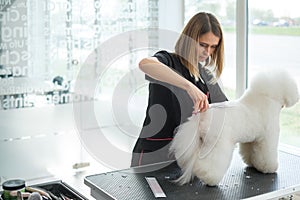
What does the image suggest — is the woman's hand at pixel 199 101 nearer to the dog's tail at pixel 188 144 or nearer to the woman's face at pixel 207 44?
the dog's tail at pixel 188 144

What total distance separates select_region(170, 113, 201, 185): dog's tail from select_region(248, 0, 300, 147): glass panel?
142cm

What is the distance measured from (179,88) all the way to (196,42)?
0.21 metres

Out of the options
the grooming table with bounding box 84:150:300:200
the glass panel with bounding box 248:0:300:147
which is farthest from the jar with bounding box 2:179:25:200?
the glass panel with bounding box 248:0:300:147

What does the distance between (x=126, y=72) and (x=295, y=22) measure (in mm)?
1504

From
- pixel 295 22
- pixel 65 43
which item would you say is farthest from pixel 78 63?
pixel 295 22

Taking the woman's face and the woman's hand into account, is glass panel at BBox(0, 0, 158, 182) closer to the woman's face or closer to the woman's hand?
the woman's face

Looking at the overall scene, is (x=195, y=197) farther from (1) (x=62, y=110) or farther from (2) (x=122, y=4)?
(2) (x=122, y=4)

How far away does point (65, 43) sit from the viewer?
3.35 metres

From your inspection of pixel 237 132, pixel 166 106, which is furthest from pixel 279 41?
pixel 237 132

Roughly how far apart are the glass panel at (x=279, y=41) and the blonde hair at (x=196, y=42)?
1.05 meters

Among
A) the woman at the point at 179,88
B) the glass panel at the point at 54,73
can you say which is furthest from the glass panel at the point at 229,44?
the woman at the point at 179,88

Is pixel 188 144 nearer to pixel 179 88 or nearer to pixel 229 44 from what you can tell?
pixel 179 88

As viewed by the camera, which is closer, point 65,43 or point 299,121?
point 299,121

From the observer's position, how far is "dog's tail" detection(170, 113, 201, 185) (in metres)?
1.47
